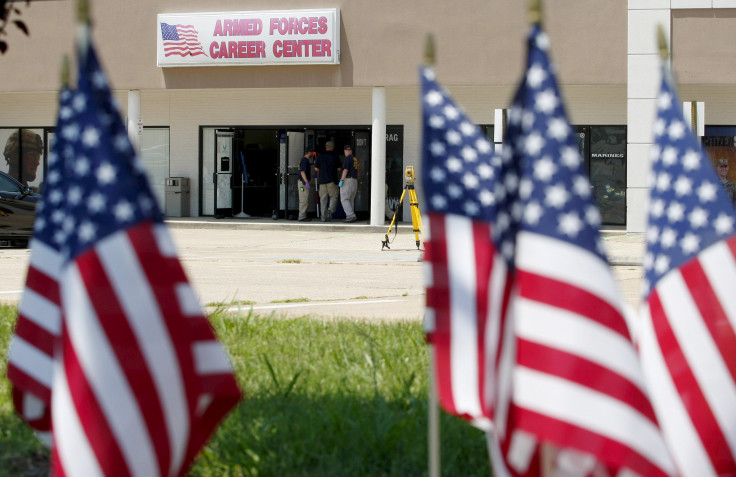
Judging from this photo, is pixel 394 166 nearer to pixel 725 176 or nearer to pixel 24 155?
pixel 725 176

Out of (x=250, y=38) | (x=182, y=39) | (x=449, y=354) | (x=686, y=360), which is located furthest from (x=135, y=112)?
(x=686, y=360)

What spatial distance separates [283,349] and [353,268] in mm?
8163

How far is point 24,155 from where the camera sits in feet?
101

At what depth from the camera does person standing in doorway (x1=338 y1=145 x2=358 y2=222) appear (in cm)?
2644

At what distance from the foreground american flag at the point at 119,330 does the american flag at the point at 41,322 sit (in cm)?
78


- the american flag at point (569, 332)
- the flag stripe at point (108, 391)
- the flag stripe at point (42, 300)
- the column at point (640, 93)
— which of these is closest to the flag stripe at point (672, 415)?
the american flag at point (569, 332)

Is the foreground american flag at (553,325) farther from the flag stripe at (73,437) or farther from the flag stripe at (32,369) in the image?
the flag stripe at (32,369)

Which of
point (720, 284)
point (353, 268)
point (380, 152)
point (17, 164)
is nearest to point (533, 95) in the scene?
point (720, 284)

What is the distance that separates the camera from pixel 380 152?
25.3 m

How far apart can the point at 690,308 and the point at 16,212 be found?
57.1 feet

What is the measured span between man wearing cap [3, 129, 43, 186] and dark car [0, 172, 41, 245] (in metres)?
11.4

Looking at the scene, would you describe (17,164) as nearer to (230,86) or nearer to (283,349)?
(230,86)

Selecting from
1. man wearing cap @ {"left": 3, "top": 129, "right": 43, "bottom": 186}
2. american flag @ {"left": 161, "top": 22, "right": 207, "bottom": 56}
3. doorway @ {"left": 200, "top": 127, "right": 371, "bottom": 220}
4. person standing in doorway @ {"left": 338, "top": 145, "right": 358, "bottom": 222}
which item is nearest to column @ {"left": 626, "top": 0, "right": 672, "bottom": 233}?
person standing in doorway @ {"left": 338, "top": 145, "right": 358, "bottom": 222}

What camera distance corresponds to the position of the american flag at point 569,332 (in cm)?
315
